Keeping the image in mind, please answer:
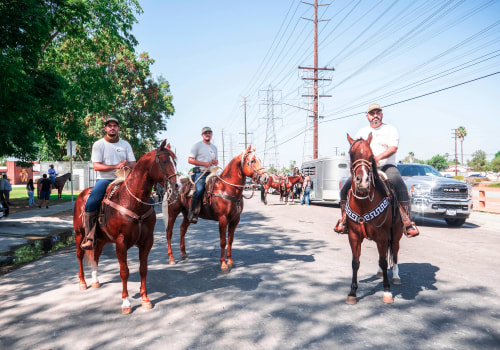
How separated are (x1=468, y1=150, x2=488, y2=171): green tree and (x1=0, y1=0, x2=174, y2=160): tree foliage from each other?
10506 centimetres

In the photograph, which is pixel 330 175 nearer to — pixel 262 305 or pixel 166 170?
pixel 262 305

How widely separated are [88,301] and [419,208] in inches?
455

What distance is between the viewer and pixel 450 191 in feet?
41.2

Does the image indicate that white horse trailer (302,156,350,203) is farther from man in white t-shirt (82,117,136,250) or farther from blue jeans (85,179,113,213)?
blue jeans (85,179,113,213)

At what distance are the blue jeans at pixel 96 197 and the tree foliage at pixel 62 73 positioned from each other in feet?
22.1

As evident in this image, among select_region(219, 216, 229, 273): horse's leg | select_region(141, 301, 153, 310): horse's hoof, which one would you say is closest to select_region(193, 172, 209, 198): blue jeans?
select_region(219, 216, 229, 273): horse's leg

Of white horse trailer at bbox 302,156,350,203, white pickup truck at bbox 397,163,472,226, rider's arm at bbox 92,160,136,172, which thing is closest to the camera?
rider's arm at bbox 92,160,136,172

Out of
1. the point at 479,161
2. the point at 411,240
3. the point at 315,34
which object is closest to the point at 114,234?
the point at 411,240

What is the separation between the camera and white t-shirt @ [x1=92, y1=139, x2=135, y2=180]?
5145 millimetres

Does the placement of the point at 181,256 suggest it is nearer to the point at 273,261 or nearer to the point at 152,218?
the point at 273,261

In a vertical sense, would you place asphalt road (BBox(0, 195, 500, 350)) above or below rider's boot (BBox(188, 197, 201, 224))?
below

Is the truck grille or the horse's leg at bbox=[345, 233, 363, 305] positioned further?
the truck grille

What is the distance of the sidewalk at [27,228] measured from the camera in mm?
9695

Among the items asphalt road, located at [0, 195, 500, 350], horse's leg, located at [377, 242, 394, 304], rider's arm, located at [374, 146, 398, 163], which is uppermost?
rider's arm, located at [374, 146, 398, 163]
